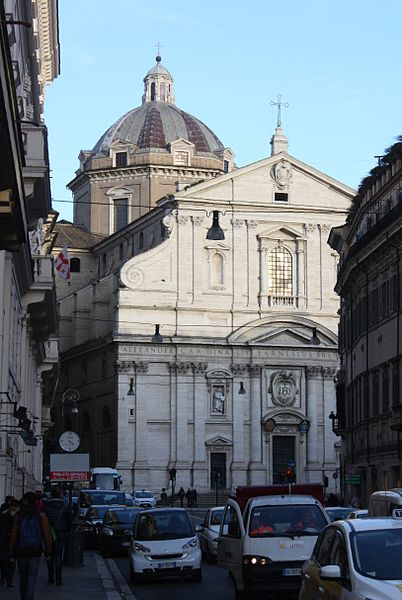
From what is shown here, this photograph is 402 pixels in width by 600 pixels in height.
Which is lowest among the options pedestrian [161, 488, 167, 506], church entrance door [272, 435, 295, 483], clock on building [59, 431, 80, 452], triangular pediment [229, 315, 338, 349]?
pedestrian [161, 488, 167, 506]

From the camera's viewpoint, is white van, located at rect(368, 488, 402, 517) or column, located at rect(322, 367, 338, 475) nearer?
white van, located at rect(368, 488, 402, 517)

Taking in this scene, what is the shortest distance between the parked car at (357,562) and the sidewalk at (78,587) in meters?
10.0

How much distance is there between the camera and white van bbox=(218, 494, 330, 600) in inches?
864

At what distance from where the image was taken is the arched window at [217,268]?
91375 mm

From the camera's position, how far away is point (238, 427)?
90875mm

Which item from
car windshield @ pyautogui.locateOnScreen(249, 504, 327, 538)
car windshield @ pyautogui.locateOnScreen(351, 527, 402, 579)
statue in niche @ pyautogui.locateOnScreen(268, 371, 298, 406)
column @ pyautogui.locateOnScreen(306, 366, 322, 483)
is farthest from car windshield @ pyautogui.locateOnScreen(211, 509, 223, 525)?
column @ pyautogui.locateOnScreen(306, 366, 322, 483)

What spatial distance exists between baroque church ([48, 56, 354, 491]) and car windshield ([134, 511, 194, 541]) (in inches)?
2280

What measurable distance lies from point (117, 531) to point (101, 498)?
13.6 meters

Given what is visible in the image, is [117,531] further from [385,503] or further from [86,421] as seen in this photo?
[86,421]

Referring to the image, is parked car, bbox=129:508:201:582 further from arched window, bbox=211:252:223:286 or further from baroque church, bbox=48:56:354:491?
arched window, bbox=211:252:223:286

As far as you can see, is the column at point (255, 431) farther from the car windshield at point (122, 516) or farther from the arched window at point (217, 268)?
the car windshield at point (122, 516)

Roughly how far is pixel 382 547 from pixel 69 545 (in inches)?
819

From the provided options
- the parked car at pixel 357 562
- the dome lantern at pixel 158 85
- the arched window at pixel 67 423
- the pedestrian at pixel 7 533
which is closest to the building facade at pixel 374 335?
the pedestrian at pixel 7 533

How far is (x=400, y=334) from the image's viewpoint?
44.9 m
